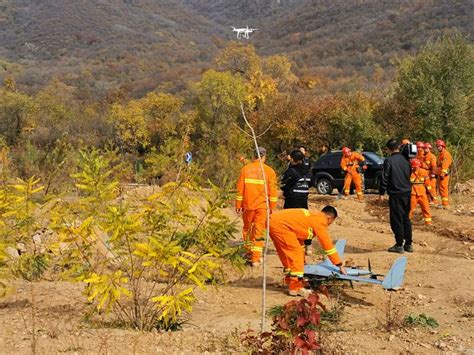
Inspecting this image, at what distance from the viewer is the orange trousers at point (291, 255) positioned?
6.34 m

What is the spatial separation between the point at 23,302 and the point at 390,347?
155 inches

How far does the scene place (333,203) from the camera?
1534cm

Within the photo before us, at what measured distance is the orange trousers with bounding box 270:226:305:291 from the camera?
634 centimetres

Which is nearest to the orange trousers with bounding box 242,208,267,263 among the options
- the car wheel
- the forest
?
the forest

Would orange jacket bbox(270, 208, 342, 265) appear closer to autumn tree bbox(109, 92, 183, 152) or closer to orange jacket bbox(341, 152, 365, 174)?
orange jacket bbox(341, 152, 365, 174)

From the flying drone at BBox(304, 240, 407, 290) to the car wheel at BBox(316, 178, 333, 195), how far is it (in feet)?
39.3

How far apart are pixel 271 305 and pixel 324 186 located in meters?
13.2

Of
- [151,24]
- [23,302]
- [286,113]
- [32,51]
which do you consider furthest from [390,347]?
[151,24]

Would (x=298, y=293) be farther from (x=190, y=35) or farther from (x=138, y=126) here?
(x=190, y=35)

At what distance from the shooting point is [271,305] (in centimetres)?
596

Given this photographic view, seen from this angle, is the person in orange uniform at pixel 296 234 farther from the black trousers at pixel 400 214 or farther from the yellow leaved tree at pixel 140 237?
the black trousers at pixel 400 214

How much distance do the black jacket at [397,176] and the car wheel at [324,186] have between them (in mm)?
10200

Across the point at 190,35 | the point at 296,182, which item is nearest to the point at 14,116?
the point at 296,182

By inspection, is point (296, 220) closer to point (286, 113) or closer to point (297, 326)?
point (297, 326)
